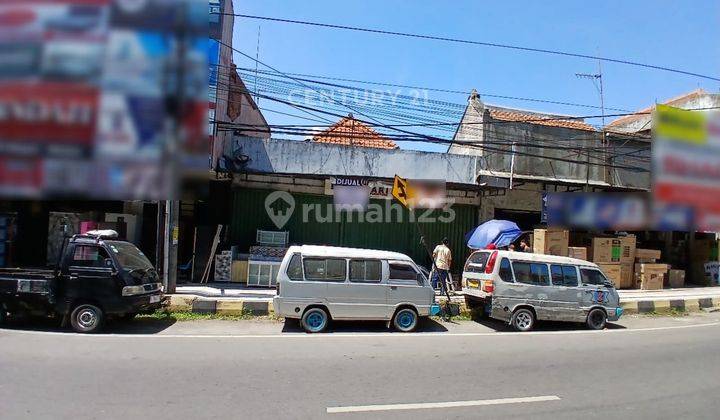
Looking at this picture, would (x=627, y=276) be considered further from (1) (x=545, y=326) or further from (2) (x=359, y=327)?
(2) (x=359, y=327)

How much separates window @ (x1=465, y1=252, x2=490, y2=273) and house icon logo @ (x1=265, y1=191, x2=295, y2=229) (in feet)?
21.6

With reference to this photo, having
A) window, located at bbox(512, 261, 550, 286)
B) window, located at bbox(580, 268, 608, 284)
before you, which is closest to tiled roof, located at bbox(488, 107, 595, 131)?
window, located at bbox(580, 268, 608, 284)

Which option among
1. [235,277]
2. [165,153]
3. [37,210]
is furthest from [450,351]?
[37,210]

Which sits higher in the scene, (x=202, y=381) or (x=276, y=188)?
(x=276, y=188)

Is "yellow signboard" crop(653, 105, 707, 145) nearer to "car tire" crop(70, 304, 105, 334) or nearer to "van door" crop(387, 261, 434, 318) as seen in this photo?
"van door" crop(387, 261, 434, 318)

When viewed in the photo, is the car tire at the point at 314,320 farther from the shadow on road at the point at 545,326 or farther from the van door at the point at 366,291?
the shadow on road at the point at 545,326

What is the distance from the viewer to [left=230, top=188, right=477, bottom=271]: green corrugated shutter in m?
14.7

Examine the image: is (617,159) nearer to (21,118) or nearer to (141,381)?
(141,381)

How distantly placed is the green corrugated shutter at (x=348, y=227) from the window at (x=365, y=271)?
6016 mm

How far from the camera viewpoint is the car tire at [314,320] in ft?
29.1

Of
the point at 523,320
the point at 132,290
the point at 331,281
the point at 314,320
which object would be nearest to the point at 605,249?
the point at 523,320

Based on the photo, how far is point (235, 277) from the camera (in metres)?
13.6

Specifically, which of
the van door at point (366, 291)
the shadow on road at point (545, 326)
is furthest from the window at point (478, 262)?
the van door at point (366, 291)

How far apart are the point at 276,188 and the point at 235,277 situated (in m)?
3.22
